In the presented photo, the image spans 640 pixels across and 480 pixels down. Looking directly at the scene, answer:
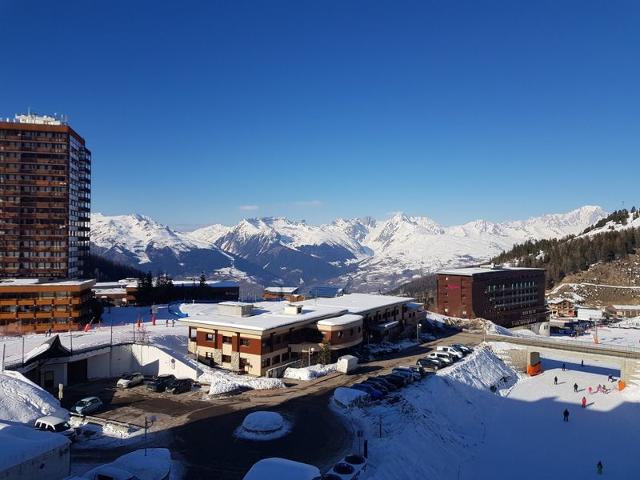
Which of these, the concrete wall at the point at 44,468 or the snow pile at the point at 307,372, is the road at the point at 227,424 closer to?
the snow pile at the point at 307,372

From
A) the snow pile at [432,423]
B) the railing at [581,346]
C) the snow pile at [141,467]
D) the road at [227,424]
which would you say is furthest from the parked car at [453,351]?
the snow pile at [141,467]

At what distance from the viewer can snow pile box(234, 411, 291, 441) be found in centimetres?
3856

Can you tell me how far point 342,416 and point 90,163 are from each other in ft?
376

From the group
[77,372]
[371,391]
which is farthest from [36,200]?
[371,391]

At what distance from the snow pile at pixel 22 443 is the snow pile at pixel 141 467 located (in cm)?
274

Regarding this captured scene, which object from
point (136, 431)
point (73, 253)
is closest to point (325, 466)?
point (136, 431)

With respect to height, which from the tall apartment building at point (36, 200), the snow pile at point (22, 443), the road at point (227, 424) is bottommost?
the road at point (227, 424)

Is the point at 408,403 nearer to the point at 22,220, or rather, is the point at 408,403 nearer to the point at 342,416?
the point at 342,416

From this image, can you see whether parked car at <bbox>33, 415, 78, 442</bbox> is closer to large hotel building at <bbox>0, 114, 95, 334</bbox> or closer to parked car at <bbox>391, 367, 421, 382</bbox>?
parked car at <bbox>391, 367, 421, 382</bbox>

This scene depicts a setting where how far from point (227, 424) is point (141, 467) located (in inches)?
438

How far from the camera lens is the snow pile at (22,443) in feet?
88.8

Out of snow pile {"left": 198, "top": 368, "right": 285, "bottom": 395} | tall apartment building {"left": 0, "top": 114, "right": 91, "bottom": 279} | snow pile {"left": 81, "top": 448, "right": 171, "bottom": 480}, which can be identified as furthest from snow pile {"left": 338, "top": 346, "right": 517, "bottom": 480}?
tall apartment building {"left": 0, "top": 114, "right": 91, "bottom": 279}

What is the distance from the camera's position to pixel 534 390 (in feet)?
226

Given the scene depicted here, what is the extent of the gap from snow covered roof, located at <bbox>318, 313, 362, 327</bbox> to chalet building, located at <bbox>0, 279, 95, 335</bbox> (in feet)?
122
